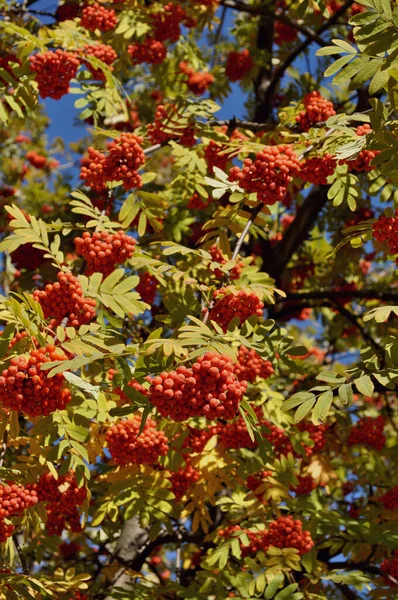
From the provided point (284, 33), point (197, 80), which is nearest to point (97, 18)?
point (197, 80)

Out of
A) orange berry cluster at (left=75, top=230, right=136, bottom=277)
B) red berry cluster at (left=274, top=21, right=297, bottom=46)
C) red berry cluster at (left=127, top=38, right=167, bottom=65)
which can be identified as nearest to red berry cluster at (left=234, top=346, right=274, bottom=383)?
orange berry cluster at (left=75, top=230, right=136, bottom=277)

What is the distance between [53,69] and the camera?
12.9 feet

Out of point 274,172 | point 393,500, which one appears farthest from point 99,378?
point 393,500

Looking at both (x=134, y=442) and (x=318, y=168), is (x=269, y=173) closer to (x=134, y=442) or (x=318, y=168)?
(x=318, y=168)

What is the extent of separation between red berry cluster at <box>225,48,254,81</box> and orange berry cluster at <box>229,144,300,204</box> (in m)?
3.71

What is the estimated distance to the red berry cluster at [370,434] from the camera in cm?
498

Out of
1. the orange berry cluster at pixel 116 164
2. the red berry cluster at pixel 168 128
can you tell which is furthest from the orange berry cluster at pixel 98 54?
the orange berry cluster at pixel 116 164

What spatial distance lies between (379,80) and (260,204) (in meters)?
0.83

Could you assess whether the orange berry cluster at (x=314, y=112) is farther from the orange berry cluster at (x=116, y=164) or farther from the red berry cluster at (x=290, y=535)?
the red berry cluster at (x=290, y=535)

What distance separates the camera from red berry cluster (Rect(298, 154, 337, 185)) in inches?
133

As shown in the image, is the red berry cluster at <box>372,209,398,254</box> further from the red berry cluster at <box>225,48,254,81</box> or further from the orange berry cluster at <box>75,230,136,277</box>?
the red berry cluster at <box>225,48,254,81</box>

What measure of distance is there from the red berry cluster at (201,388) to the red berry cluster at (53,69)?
7.76ft

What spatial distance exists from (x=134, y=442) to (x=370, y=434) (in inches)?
94.7

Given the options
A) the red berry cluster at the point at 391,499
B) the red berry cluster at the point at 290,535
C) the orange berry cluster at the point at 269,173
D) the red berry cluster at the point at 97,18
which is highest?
the red berry cluster at the point at 97,18
